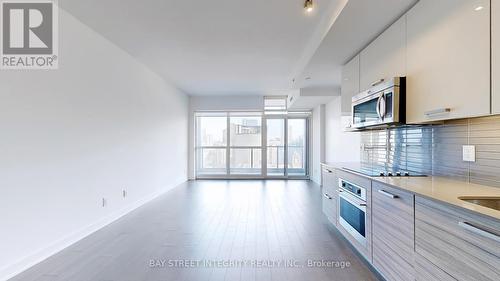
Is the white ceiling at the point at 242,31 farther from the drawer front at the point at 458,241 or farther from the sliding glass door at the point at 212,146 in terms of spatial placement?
the sliding glass door at the point at 212,146

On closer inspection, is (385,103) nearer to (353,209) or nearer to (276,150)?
(353,209)

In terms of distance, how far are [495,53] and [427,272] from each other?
4.30 feet

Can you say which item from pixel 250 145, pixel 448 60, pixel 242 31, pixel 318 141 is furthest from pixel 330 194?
pixel 250 145

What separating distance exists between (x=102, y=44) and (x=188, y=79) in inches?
93.8

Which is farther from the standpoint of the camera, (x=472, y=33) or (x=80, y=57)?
(x=80, y=57)

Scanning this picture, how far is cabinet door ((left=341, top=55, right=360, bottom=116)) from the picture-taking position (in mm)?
3311

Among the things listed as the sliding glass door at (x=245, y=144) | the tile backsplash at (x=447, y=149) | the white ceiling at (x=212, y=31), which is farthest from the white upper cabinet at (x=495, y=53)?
the sliding glass door at (x=245, y=144)

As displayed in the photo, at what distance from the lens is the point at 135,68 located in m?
4.54

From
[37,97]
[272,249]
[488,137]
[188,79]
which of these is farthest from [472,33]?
[188,79]

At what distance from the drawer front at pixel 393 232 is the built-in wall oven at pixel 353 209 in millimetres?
208

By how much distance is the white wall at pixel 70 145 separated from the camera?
7.62ft

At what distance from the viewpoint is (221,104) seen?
7.91m

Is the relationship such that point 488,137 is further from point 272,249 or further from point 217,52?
point 217,52

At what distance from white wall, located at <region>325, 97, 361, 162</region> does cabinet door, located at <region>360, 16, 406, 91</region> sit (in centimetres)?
110
